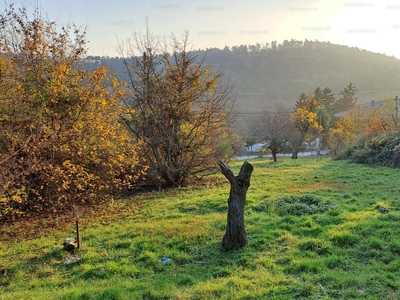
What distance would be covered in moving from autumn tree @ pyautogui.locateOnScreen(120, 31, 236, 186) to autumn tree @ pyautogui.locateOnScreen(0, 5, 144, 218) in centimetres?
251

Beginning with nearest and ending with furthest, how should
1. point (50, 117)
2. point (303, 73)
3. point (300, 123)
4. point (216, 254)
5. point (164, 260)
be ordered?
point (164, 260), point (216, 254), point (50, 117), point (300, 123), point (303, 73)

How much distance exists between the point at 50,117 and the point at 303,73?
65.4 metres

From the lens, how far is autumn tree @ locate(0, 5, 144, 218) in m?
6.81

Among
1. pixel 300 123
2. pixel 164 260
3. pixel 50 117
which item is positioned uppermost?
pixel 50 117

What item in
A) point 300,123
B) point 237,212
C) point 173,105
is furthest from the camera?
point 300,123

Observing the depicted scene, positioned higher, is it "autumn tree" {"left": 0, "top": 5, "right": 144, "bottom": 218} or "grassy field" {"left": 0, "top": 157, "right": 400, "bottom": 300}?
"autumn tree" {"left": 0, "top": 5, "right": 144, "bottom": 218}

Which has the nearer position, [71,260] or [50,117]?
[71,260]

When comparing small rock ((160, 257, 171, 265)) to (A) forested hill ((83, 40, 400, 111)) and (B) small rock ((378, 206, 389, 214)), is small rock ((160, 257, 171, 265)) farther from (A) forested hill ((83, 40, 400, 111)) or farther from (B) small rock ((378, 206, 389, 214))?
(A) forested hill ((83, 40, 400, 111))

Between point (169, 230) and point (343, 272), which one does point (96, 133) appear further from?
point (343, 272)

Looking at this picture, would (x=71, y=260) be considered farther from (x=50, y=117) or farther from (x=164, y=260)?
(x=50, y=117)

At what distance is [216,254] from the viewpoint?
5.11 m

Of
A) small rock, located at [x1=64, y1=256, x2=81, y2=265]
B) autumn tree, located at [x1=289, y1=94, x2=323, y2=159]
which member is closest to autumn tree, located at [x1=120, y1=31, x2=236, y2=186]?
small rock, located at [x1=64, y1=256, x2=81, y2=265]

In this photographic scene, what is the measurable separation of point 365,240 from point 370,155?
13.8m

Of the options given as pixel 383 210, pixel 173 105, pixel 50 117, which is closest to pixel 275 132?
pixel 173 105
